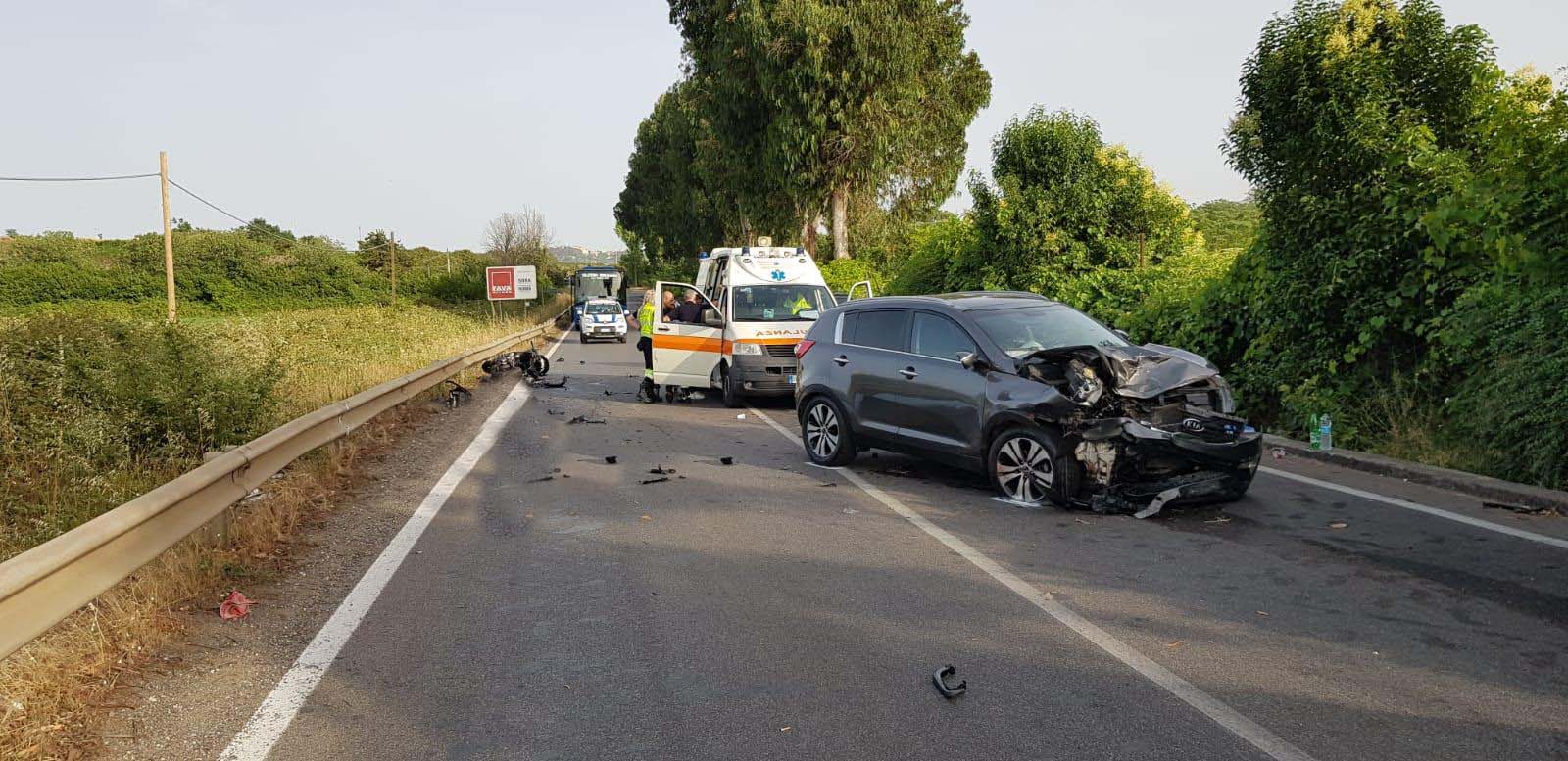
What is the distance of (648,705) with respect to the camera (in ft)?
14.5

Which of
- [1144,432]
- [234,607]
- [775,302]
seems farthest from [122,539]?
[775,302]

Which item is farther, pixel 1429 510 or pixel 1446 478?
pixel 1446 478

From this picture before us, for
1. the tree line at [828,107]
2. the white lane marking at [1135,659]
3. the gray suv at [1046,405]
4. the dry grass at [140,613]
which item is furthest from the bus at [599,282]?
the white lane marking at [1135,659]

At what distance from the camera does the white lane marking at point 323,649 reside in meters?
Result: 4.16

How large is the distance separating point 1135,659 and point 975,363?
4286 millimetres

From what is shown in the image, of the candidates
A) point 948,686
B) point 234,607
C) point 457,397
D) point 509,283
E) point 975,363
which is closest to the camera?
point 948,686

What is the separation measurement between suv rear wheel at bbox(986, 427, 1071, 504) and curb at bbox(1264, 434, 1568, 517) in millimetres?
3192

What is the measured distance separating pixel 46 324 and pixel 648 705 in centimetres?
Answer: 1003

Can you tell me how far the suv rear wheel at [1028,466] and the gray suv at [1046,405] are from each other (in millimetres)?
10

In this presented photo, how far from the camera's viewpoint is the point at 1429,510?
311 inches

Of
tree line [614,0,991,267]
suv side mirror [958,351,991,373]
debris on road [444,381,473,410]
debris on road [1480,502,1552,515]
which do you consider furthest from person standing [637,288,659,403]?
tree line [614,0,991,267]

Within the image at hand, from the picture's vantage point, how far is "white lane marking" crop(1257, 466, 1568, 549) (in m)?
6.94

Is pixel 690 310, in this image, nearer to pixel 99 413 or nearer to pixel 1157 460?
pixel 99 413

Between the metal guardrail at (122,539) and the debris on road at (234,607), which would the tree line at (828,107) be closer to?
the metal guardrail at (122,539)
